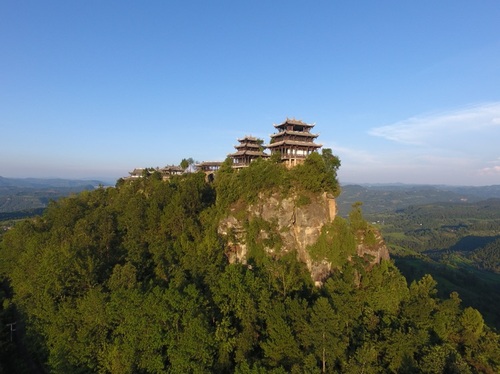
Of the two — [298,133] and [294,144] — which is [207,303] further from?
[298,133]

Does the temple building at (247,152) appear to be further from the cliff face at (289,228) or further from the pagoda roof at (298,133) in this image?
the cliff face at (289,228)

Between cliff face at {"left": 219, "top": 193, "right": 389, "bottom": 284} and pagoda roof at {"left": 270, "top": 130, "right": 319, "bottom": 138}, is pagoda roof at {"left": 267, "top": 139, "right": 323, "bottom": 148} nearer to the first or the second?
pagoda roof at {"left": 270, "top": 130, "right": 319, "bottom": 138}

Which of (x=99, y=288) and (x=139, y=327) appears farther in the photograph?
(x=99, y=288)

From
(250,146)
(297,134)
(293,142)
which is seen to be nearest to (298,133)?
(297,134)

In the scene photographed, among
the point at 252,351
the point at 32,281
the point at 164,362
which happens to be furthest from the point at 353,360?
the point at 32,281

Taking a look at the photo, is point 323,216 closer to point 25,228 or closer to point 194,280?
point 194,280

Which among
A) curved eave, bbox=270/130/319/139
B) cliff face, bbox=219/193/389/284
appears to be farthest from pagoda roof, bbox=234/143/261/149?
cliff face, bbox=219/193/389/284
